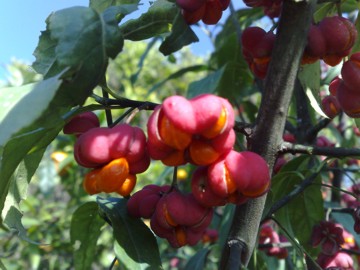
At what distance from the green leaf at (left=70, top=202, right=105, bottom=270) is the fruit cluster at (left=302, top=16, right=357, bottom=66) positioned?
0.51 metres

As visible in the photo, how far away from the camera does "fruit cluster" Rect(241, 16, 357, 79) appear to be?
0.82 metres

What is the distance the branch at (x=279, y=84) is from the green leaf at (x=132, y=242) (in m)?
0.14

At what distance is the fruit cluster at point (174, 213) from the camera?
0.75 metres

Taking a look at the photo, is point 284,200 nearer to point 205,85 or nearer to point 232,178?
point 232,178

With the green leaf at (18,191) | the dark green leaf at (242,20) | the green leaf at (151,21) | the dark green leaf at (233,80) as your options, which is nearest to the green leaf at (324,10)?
the green leaf at (151,21)

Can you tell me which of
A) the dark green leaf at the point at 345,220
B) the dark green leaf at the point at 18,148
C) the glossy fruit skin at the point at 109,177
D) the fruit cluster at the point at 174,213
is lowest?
the dark green leaf at the point at 345,220

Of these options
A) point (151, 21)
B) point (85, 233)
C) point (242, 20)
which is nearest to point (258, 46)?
point (151, 21)

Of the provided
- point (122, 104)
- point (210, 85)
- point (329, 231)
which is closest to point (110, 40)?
point (122, 104)

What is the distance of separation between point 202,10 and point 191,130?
0.26 meters

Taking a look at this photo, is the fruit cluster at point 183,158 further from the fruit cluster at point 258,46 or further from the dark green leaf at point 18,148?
the fruit cluster at point 258,46

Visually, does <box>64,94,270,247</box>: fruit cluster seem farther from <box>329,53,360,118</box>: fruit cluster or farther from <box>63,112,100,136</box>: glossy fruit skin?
<box>329,53,360,118</box>: fruit cluster

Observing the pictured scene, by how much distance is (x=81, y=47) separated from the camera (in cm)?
66

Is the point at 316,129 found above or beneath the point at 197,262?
above

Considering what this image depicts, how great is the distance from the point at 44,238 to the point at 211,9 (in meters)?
2.26
